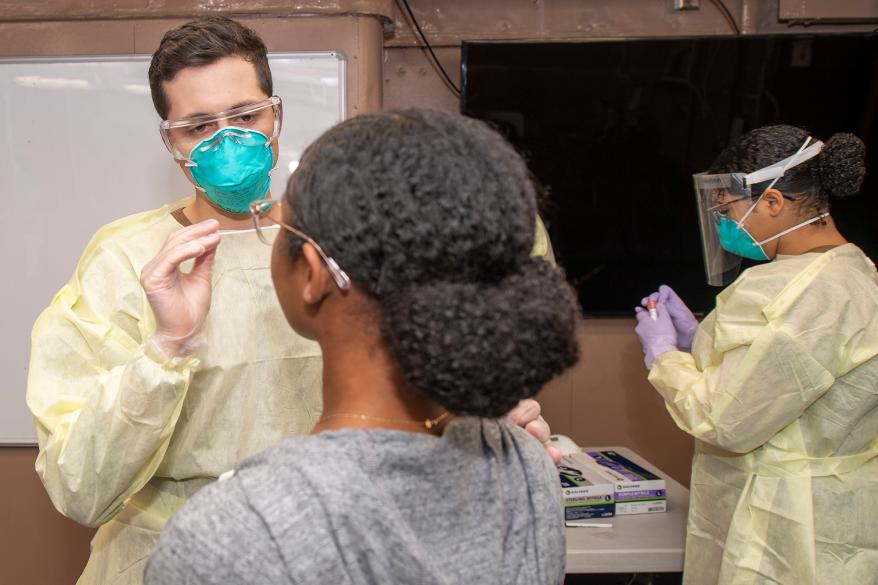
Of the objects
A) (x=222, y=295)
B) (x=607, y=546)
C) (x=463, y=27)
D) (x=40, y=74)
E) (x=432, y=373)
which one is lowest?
(x=607, y=546)

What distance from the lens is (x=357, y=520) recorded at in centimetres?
67

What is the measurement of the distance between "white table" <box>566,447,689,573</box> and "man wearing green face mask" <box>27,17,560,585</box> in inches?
35.1

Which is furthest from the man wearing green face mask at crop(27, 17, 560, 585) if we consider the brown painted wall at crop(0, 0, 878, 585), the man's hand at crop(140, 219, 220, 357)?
the brown painted wall at crop(0, 0, 878, 585)

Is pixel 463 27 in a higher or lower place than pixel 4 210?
higher

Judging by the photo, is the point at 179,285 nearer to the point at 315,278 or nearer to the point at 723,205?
the point at 315,278

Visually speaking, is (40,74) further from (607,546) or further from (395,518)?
(395,518)

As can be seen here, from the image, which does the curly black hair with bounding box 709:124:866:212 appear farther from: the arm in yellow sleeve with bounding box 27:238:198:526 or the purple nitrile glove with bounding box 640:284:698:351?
the arm in yellow sleeve with bounding box 27:238:198:526

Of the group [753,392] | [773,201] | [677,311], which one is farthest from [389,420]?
[677,311]

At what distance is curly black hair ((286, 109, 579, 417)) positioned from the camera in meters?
0.67

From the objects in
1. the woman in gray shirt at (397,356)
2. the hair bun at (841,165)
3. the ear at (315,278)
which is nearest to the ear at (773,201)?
the hair bun at (841,165)

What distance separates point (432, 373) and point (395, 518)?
13 cm

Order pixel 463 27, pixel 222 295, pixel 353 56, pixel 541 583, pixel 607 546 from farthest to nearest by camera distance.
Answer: pixel 463 27 < pixel 353 56 < pixel 607 546 < pixel 222 295 < pixel 541 583

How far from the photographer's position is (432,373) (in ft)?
2.24

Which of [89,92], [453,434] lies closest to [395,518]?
[453,434]
